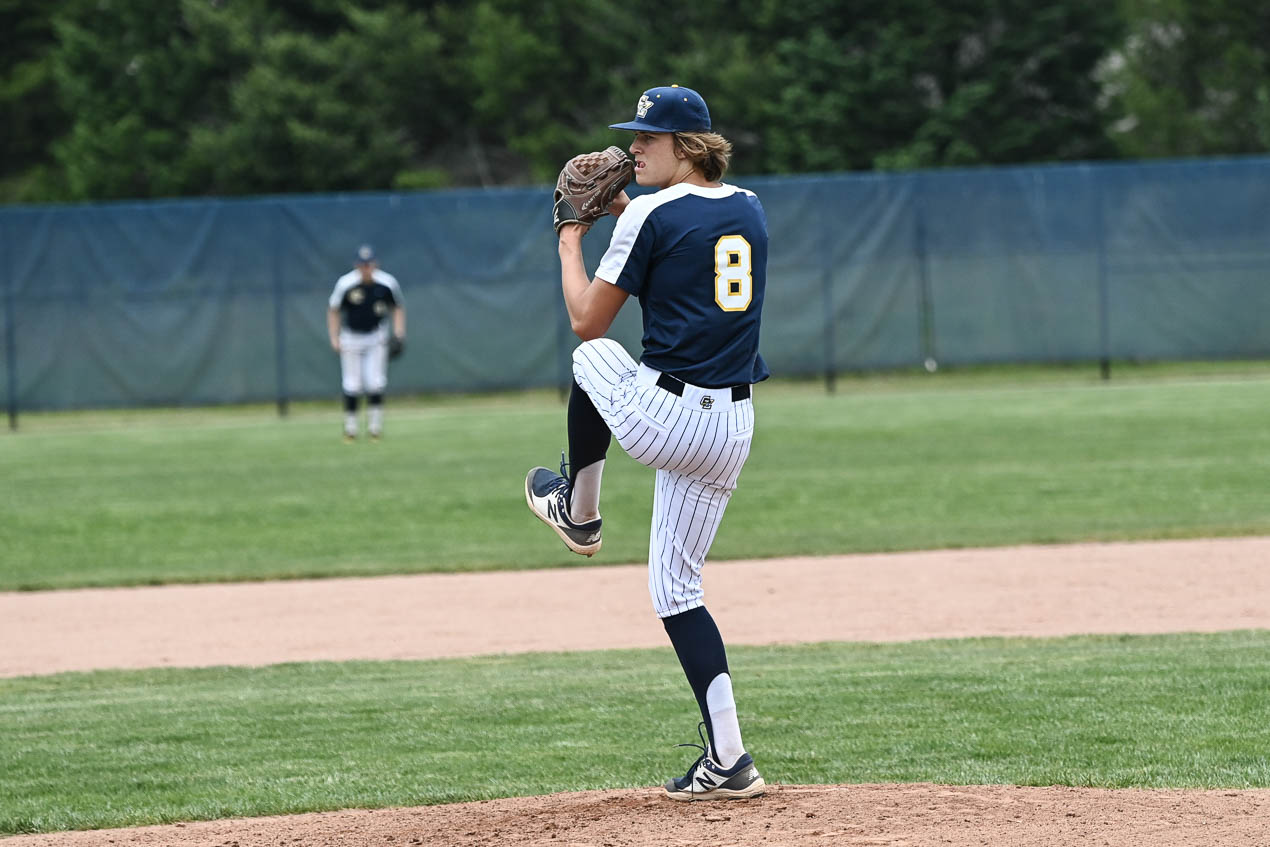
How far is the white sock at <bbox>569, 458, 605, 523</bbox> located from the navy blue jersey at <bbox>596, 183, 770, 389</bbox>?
0.43m

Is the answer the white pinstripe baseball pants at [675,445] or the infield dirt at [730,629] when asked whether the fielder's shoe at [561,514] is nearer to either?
the white pinstripe baseball pants at [675,445]

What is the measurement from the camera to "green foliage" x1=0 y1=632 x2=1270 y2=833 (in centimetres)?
503

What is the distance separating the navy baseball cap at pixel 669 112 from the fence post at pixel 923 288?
1751 centimetres

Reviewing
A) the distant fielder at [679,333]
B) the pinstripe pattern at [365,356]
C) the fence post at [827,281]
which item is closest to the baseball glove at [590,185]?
the distant fielder at [679,333]

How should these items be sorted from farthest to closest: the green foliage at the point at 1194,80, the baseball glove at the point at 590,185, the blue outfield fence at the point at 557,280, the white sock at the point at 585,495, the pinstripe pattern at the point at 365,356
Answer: the green foliage at the point at 1194,80 → the blue outfield fence at the point at 557,280 → the pinstripe pattern at the point at 365,356 → the white sock at the point at 585,495 → the baseball glove at the point at 590,185

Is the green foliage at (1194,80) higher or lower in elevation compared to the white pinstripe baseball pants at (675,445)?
higher

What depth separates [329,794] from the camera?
501cm

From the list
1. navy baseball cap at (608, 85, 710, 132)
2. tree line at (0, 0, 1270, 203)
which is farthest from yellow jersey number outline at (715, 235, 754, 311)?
tree line at (0, 0, 1270, 203)

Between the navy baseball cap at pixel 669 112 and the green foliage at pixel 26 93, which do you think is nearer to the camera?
the navy baseball cap at pixel 669 112

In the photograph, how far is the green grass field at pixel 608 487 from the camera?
10.8 meters

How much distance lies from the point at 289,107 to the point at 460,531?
23.3 m

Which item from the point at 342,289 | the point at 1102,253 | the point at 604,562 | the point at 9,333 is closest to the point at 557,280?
the point at 342,289

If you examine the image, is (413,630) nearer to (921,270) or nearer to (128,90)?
(921,270)

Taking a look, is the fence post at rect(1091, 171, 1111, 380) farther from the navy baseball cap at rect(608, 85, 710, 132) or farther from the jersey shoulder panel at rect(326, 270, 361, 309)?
the navy baseball cap at rect(608, 85, 710, 132)
